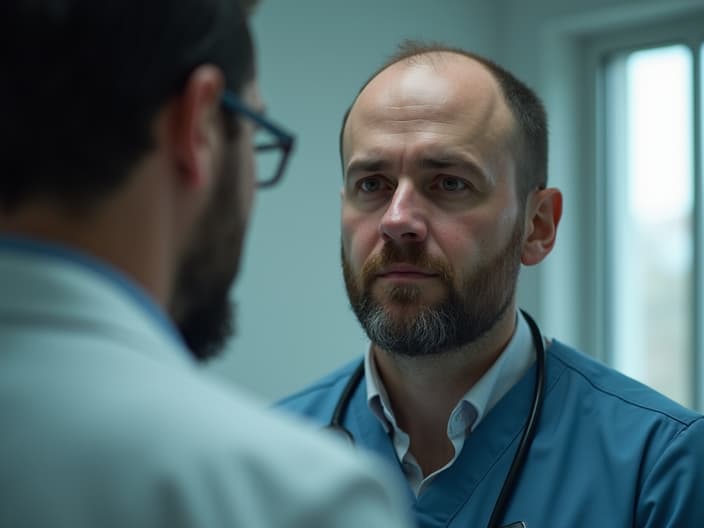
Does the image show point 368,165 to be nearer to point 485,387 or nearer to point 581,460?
point 485,387

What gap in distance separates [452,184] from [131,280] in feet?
2.55

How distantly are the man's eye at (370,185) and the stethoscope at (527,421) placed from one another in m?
0.29

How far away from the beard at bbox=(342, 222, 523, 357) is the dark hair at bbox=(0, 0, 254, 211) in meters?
0.70

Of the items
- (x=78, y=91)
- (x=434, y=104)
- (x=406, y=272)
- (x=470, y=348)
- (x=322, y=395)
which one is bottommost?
(x=322, y=395)

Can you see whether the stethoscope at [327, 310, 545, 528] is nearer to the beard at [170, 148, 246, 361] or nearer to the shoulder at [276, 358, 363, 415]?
the shoulder at [276, 358, 363, 415]

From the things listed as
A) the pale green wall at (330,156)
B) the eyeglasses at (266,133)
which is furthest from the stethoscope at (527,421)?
the pale green wall at (330,156)

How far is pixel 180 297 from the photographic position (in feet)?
2.02

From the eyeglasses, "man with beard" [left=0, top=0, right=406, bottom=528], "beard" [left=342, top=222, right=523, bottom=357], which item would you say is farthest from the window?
"man with beard" [left=0, top=0, right=406, bottom=528]

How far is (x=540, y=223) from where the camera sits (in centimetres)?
139

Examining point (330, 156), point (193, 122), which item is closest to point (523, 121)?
point (193, 122)

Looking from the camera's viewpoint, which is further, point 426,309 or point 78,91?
point 426,309

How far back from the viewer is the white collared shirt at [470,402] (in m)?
1.23

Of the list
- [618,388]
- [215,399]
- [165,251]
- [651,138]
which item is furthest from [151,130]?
[651,138]

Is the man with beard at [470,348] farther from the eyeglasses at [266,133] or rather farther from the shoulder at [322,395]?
the eyeglasses at [266,133]
